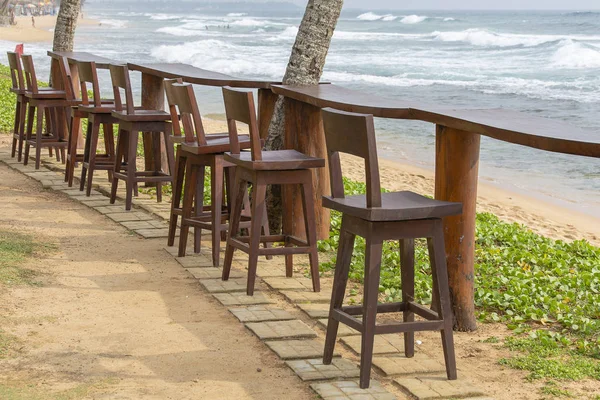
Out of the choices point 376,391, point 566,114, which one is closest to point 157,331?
point 376,391

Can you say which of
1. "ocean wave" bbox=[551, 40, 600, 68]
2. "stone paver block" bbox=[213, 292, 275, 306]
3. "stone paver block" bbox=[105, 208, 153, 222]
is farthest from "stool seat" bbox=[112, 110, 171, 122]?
"ocean wave" bbox=[551, 40, 600, 68]

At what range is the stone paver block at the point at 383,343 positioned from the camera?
15.5ft

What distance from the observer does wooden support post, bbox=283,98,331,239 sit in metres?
6.58

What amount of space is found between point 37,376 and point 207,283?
70.4 inches

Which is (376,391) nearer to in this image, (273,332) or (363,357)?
(363,357)

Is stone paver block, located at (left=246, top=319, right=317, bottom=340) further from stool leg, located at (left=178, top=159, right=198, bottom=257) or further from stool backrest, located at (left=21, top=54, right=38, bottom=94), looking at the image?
stool backrest, located at (left=21, top=54, right=38, bottom=94)

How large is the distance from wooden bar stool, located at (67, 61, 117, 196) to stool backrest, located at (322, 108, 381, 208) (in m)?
4.38

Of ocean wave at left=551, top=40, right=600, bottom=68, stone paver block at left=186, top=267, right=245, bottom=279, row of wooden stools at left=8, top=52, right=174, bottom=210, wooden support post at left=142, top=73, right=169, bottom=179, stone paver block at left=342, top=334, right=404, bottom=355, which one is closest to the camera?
stone paver block at left=342, top=334, right=404, bottom=355

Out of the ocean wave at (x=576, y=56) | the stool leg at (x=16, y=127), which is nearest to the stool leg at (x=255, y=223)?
the stool leg at (x=16, y=127)

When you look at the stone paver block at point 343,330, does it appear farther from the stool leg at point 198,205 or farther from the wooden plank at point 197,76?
the wooden plank at point 197,76

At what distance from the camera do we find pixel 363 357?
418 centimetres

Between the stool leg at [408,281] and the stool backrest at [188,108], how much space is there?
1.98m

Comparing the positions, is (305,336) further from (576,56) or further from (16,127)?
(576,56)

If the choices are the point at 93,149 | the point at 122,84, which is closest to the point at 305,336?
the point at 122,84
